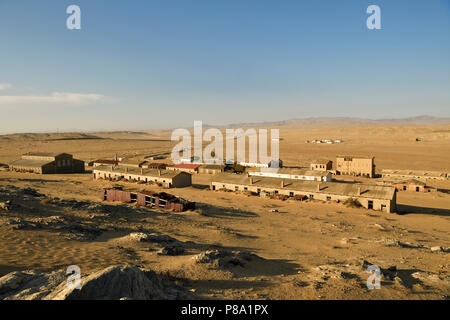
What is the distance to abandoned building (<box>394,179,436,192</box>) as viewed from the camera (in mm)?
44525

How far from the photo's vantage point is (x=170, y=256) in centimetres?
1503

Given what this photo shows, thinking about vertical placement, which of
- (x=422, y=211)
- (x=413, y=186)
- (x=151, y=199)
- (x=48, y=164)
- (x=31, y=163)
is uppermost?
(x=31, y=163)

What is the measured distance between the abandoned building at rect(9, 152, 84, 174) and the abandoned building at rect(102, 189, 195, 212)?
32.8m

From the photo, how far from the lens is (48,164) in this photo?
57.7 meters

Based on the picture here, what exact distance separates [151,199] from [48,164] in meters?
38.8

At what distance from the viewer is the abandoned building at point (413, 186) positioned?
→ 146 ft

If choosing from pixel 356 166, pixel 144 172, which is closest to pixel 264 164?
pixel 356 166

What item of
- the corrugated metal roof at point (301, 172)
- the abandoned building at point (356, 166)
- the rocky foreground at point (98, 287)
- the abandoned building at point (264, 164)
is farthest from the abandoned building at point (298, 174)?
the rocky foreground at point (98, 287)

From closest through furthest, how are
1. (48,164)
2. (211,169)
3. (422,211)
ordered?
(422,211)
(48,164)
(211,169)

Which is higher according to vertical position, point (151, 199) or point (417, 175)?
point (151, 199)

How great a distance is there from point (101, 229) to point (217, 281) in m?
10.8

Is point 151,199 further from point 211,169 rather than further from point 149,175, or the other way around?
point 211,169

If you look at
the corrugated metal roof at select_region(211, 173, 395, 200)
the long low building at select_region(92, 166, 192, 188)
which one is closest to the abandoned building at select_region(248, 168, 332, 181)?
the corrugated metal roof at select_region(211, 173, 395, 200)
